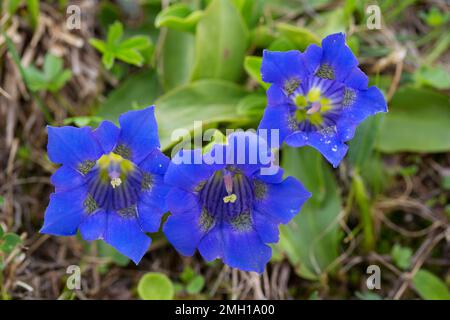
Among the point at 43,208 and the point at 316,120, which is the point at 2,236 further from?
the point at 316,120

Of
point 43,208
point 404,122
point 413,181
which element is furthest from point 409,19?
point 43,208

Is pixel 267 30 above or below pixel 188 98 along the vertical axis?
above

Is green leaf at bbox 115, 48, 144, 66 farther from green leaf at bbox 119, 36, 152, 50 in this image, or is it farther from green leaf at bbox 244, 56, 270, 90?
green leaf at bbox 244, 56, 270, 90

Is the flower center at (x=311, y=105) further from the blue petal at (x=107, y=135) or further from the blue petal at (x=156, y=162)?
the blue petal at (x=107, y=135)

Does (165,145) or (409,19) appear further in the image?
(409,19)

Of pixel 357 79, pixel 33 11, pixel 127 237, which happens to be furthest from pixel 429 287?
pixel 33 11

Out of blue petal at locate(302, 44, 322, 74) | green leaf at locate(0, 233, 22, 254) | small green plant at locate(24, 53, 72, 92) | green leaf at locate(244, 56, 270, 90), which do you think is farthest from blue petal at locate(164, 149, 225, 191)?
small green plant at locate(24, 53, 72, 92)

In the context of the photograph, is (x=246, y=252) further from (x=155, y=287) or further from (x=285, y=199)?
(x=155, y=287)
